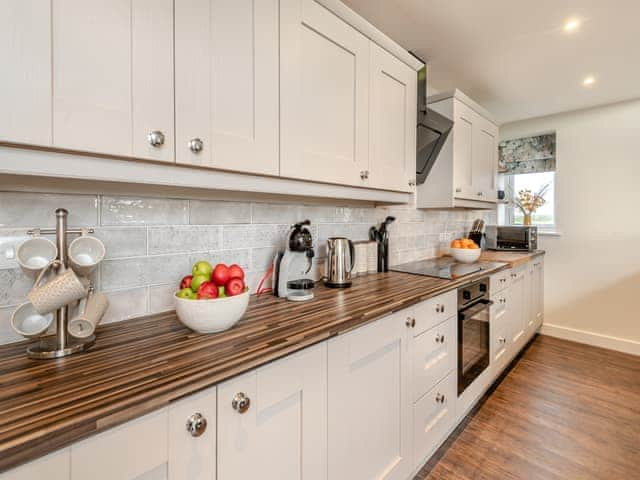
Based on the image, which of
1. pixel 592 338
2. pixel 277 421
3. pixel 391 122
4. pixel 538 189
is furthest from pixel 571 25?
pixel 592 338

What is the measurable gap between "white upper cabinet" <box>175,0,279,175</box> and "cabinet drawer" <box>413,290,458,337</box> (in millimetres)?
910

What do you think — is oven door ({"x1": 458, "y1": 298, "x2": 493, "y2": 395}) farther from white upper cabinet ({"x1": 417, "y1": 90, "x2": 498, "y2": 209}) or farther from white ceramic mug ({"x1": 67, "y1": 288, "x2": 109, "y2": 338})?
white ceramic mug ({"x1": 67, "y1": 288, "x2": 109, "y2": 338})

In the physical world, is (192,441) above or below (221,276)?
below

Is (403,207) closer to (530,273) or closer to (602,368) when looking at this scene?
(530,273)

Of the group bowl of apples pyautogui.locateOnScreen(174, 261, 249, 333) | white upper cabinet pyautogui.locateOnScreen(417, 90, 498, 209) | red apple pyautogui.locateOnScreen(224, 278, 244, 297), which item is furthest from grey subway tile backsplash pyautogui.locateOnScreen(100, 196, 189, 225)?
white upper cabinet pyautogui.locateOnScreen(417, 90, 498, 209)

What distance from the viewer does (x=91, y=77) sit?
76 cm

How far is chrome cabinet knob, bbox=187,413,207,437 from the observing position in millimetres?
687

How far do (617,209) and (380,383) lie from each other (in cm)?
331

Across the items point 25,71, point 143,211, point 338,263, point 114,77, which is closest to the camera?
→ point 25,71

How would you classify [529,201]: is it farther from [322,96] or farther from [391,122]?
[322,96]

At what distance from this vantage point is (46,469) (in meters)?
0.52

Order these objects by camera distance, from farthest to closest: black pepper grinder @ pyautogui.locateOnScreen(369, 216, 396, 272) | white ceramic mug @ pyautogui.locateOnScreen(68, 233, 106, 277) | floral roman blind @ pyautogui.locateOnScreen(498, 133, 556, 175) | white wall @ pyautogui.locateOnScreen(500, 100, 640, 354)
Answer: floral roman blind @ pyautogui.locateOnScreen(498, 133, 556, 175)
white wall @ pyautogui.locateOnScreen(500, 100, 640, 354)
black pepper grinder @ pyautogui.locateOnScreen(369, 216, 396, 272)
white ceramic mug @ pyautogui.locateOnScreen(68, 233, 106, 277)

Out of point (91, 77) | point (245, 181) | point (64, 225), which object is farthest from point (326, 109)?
point (64, 225)

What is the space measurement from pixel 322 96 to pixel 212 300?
3.02ft
